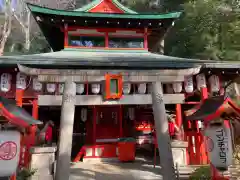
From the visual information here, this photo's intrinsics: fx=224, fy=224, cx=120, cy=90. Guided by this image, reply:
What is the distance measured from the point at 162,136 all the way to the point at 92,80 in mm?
2970

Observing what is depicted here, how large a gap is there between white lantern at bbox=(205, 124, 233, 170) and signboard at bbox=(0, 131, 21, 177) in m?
4.88

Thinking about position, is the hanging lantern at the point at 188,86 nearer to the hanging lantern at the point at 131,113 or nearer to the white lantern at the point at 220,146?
the white lantern at the point at 220,146

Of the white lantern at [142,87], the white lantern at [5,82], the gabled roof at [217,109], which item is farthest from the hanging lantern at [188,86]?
the white lantern at [5,82]

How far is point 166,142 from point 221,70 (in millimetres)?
4807

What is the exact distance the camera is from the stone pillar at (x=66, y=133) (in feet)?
21.4

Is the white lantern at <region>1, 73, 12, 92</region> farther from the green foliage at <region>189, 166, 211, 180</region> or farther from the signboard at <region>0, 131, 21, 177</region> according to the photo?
the green foliage at <region>189, 166, 211, 180</region>

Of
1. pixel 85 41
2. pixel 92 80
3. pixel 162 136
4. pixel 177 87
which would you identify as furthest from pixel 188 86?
pixel 85 41

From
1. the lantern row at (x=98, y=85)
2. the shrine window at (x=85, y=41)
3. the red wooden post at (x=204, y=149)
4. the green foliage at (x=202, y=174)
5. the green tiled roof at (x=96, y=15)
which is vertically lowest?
the green foliage at (x=202, y=174)

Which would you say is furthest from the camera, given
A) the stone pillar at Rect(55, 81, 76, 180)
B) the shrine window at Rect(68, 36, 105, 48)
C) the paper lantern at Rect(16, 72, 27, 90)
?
the shrine window at Rect(68, 36, 105, 48)

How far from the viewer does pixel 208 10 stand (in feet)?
62.0

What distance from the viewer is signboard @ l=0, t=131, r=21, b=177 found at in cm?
512

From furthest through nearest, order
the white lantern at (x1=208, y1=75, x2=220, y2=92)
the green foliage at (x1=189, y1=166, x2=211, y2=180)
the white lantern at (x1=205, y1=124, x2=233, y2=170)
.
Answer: the white lantern at (x1=208, y1=75, x2=220, y2=92) → the green foliage at (x1=189, y1=166, x2=211, y2=180) → the white lantern at (x1=205, y1=124, x2=233, y2=170)

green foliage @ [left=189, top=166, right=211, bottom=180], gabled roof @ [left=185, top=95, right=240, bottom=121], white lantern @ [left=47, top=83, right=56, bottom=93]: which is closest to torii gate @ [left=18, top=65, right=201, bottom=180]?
white lantern @ [left=47, top=83, right=56, bottom=93]

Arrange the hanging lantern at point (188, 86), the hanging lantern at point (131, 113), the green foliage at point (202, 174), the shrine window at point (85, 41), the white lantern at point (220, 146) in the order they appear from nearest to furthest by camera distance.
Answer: the white lantern at point (220, 146), the green foliage at point (202, 174), the hanging lantern at point (188, 86), the shrine window at point (85, 41), the hanging lantern at point (131, 113)
